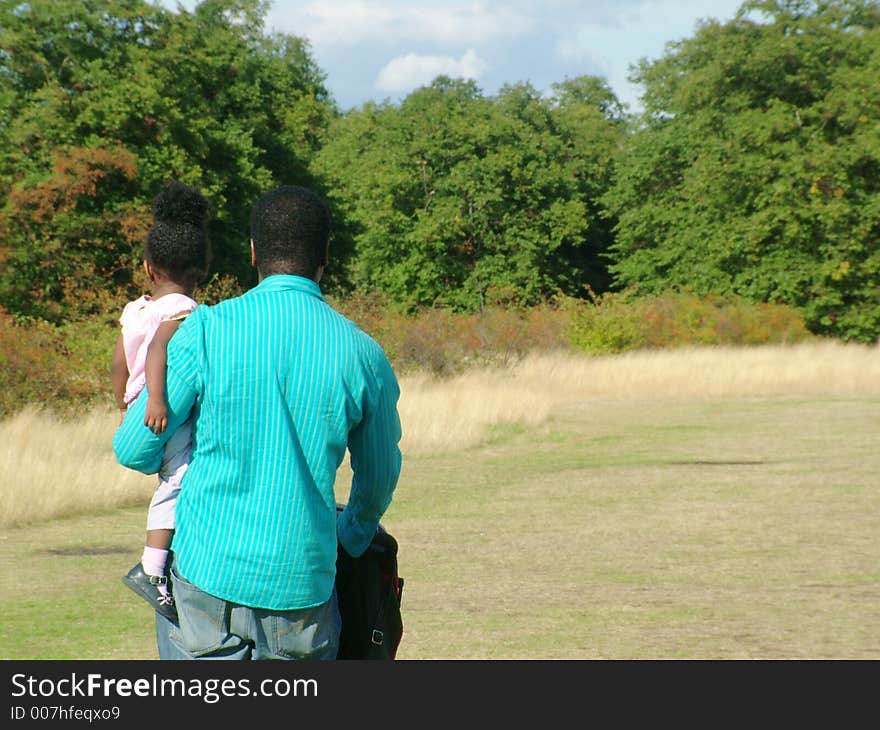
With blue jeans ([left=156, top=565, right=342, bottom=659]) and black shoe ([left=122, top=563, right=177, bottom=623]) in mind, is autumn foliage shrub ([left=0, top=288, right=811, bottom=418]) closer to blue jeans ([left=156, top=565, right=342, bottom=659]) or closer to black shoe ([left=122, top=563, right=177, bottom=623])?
black shoe ([left=122, top=563, right=177, bottom=623])

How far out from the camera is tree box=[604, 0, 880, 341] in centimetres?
4544

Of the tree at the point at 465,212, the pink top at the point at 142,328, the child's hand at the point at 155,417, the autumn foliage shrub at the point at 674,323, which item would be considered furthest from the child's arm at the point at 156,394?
the tree at the point at 465,212

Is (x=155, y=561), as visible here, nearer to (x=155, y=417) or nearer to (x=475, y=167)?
(x=155, y=417)

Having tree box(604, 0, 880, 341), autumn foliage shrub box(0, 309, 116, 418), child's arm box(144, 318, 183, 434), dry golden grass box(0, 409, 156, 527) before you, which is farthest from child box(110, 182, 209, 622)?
tree box(604, 0, 880, 341)

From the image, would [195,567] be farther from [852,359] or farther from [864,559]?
[852,359]

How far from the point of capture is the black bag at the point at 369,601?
11.1 ft

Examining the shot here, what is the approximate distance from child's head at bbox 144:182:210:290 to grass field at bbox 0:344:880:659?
3.27m

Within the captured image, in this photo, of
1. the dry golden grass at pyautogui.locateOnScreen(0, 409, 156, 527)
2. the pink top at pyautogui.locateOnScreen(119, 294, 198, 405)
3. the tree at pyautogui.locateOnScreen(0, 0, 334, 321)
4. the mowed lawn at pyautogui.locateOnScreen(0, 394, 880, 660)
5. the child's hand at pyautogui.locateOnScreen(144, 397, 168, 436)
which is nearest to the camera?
the child's hand at pyautogui.locateOnScreen(144, 397, 168, 436)

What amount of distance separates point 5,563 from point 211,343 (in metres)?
7.04

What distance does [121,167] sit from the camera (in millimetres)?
32312

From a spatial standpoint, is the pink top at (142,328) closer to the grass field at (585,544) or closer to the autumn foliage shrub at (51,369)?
the grass field at (585,544)

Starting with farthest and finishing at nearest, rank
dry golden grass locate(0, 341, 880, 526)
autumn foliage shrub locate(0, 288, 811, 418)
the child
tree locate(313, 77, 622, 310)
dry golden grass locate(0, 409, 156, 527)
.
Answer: tree locate(313, 77, 622, 310)
autumn foliage shrub locate(0, 288, 811, 418)
dry golden grass locate(0, 341, 880, 526)
dry golden grass locate(0, 409, 156, 527)
the child

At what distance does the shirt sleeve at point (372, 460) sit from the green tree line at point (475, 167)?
80.9ft
